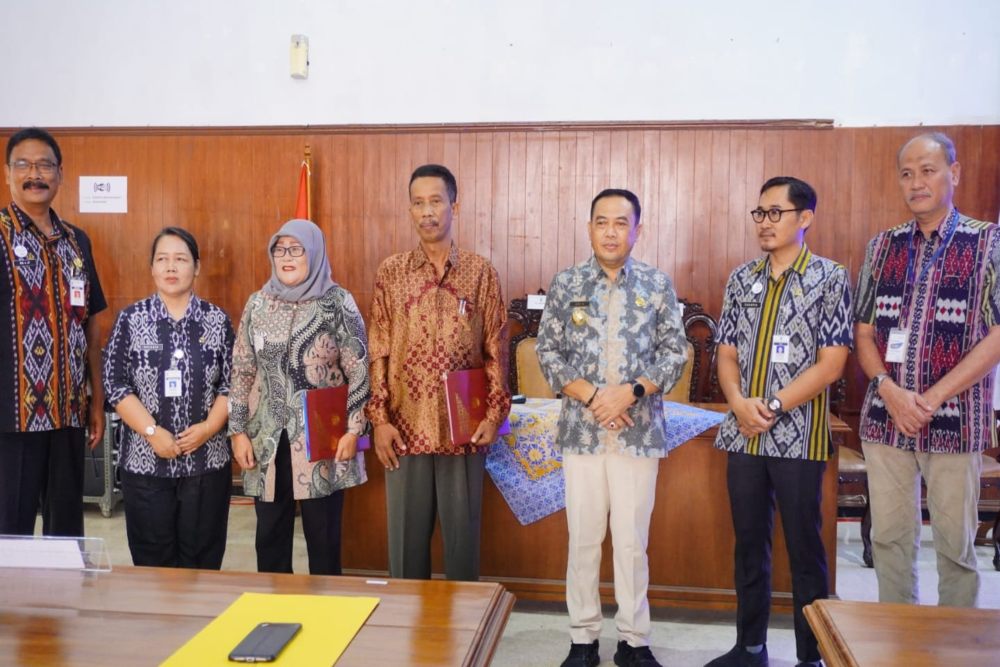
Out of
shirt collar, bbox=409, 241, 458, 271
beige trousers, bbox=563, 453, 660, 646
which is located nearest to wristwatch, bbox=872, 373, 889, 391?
beige trousers, bbox=563, 453, 660, 646

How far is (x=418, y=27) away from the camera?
195 inches

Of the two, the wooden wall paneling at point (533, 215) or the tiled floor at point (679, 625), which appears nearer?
the tiled floor at point (679, 625)

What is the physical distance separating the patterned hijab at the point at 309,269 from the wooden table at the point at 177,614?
3.71ft

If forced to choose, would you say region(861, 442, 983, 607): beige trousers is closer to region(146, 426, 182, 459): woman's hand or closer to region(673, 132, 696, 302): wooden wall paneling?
region(146, 426, 182, 459): woman's hand

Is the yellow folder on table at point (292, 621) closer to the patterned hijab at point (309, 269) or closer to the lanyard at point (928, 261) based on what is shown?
the patterned hijab at point (309, 269)

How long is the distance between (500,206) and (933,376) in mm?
3070

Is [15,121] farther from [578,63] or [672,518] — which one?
[672,518]

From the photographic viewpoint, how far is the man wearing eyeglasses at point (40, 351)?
2510 mm

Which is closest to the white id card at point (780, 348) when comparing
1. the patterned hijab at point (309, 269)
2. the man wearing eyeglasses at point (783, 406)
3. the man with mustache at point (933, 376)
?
the man wearing eyeglasses at point (783, 406)

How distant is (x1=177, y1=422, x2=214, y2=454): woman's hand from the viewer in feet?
8.27

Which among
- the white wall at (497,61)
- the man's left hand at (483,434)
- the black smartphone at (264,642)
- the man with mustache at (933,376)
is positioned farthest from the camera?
the white wall at (497,61)

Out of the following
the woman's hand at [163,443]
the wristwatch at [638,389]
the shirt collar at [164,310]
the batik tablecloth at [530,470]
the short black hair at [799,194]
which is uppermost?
the short black hair at [799,194]

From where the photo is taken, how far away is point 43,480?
267 cm

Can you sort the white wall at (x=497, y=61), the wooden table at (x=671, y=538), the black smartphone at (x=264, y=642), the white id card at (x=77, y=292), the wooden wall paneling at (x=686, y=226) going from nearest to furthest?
1. the black smartphone at (x=264, y=642)
2. the white id card at (x=77, y=292)
3. the wooden table at (x=671, y=538)
4. the white wall at (x=497, y=61)
5. the wooden wall paneling at (x=686, y=226)
